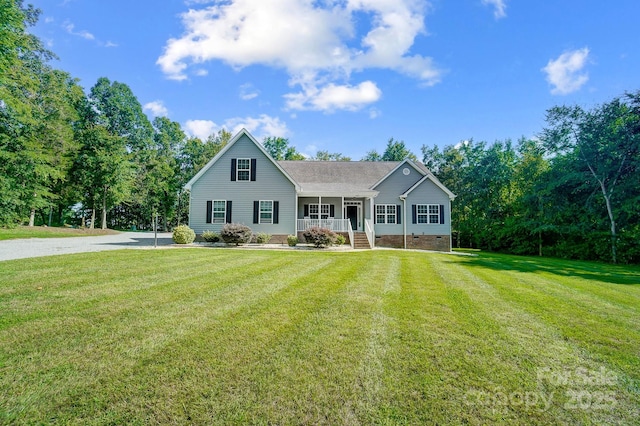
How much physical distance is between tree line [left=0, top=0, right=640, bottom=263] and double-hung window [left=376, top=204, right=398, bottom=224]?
9764 mm

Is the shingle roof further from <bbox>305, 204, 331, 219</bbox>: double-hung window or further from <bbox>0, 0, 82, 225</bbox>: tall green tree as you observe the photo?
<bbox>0, 0, 82, 225</bbox>: tall green tree

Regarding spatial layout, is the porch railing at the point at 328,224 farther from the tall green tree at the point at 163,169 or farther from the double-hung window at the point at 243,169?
the tall green tree at the point at 163,169

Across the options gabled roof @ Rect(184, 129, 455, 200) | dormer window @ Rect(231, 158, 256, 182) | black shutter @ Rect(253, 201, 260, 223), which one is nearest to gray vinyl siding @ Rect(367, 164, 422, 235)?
gabled roof @ Rect(184, 129, 455, 200)

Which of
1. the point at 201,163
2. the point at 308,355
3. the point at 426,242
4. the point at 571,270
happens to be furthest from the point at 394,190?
the point at 201,163

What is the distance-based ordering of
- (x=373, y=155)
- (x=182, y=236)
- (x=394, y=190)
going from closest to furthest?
(x=182, y=236) → (x=394, y=190) → (x=373, y=155)

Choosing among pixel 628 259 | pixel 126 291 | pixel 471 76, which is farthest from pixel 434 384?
pixel 628 259

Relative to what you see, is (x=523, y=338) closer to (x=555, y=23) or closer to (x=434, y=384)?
(x=434, y=384)

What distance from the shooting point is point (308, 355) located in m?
3.26

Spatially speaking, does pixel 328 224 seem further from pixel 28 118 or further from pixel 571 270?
pixel 28 118

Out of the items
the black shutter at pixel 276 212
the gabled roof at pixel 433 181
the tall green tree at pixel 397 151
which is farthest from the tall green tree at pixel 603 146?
the black shutter at pixel 276 212

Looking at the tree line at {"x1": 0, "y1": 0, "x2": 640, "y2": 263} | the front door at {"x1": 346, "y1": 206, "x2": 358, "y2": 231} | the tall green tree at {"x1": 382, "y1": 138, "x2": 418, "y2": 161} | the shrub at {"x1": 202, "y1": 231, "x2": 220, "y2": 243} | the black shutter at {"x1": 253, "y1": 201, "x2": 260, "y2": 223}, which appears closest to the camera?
the shrub at {"x1": 202, "y1": 231, "x2": 220, "y2": 243}

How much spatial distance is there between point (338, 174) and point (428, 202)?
705 centimetres

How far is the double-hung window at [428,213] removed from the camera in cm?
2083

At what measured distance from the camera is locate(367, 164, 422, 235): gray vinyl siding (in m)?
21.1
